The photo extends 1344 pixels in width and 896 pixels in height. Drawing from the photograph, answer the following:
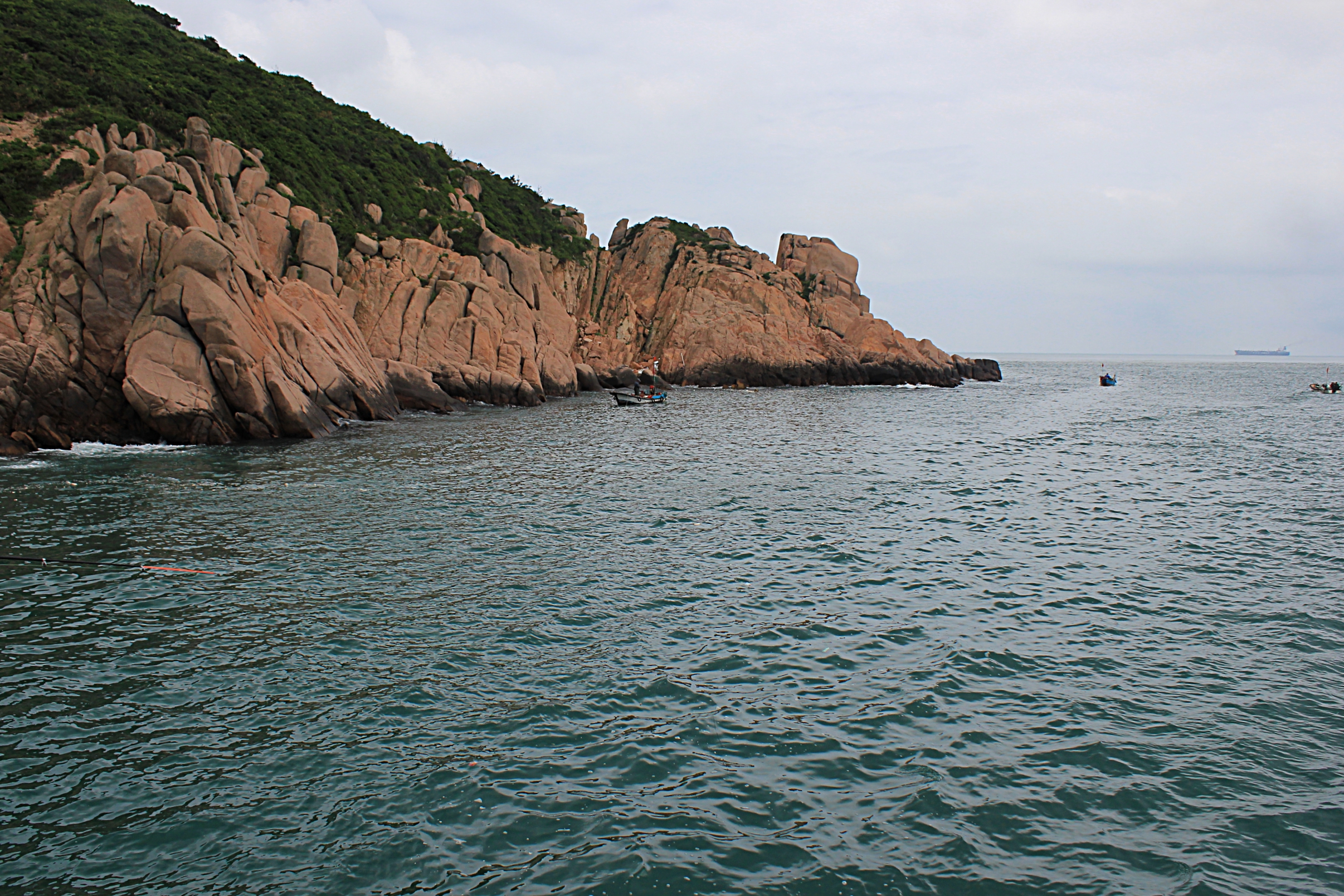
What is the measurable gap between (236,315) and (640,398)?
35978mm

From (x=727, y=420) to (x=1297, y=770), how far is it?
45.3m

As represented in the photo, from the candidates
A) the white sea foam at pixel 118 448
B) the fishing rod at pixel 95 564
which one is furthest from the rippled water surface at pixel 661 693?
the white sea foam at pixel 118 448

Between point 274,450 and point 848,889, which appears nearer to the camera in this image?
point 848,889

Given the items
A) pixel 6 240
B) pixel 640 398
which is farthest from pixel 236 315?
pixel 640 398

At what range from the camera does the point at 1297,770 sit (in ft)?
33.8

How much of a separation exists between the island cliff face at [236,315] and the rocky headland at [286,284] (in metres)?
0.12

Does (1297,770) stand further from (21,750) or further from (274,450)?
(274,450)

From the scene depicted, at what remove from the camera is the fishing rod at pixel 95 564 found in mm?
17562

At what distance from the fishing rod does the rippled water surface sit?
41 centimetres

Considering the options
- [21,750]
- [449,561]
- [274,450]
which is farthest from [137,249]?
[21,750]

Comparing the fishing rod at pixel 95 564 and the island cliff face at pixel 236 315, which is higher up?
the island cliff face at pixel 236 315

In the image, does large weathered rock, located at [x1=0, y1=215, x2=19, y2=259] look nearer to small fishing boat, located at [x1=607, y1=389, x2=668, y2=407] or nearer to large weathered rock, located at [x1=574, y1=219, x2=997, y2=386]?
small fishing boat, located at [x1=607, y1=389, x2=668, y2=407]

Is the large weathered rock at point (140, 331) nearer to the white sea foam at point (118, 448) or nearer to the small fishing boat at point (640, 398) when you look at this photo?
the white sea foam at point (118, 448)

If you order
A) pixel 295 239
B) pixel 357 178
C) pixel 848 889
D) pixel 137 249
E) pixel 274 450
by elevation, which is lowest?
pixel 848 889
